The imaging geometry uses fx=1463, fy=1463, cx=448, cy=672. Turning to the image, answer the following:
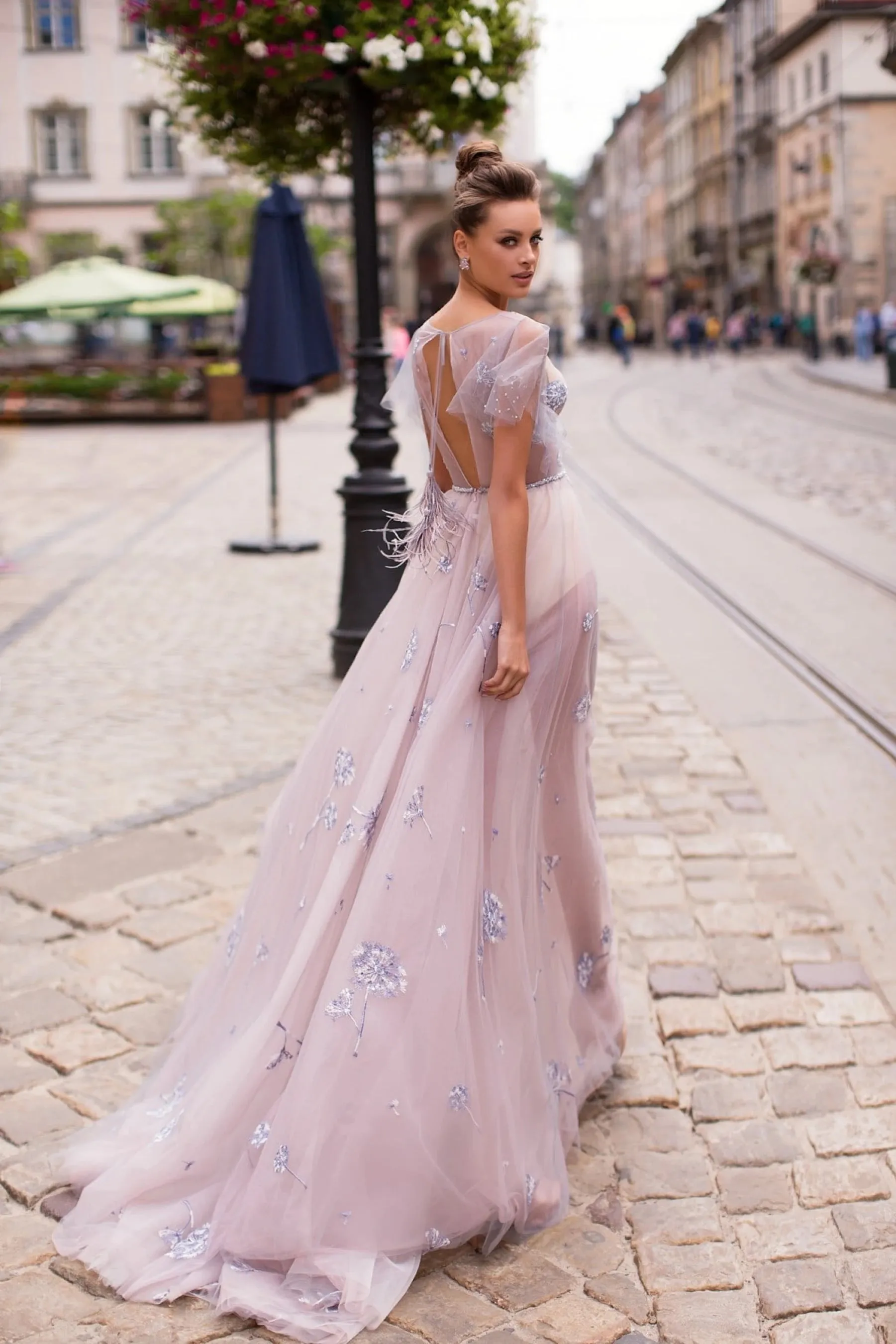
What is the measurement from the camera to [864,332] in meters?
39.2

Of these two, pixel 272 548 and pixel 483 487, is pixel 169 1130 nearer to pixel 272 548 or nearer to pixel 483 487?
pixel 483 487

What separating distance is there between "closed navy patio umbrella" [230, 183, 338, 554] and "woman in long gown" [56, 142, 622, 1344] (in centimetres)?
753

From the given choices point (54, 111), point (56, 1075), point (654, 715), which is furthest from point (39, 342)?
point (56, 1075)

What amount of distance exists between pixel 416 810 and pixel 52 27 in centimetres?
4814

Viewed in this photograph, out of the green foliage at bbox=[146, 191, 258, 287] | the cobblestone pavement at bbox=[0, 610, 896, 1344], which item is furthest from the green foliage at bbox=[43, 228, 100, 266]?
the cobblestone pavement at bbox=[0, 610, 896, 1344]

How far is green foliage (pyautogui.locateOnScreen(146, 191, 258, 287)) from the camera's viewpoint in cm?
3884

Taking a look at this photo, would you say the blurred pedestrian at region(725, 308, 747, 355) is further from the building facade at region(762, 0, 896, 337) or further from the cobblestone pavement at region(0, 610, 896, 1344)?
the cobblestone pavement at region(0, 610, 896, 1344)

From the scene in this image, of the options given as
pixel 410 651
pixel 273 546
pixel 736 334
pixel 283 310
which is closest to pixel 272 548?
pixel 273 546

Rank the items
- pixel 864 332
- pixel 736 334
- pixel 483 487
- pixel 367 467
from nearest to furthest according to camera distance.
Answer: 1. pixel 483 487
2. pixel 367 467
3. pixel 864 332
4. pixel 736 334

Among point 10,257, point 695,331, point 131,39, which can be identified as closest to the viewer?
point 10,257

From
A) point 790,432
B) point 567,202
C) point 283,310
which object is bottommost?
point 790,432

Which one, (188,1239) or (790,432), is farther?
(790,432)

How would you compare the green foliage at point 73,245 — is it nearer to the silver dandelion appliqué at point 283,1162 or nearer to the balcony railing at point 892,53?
the balcony railing at point 892,53

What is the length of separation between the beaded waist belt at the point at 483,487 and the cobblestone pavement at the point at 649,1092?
1398 mm
